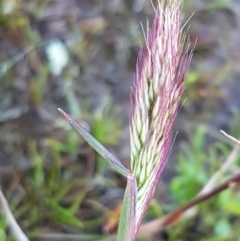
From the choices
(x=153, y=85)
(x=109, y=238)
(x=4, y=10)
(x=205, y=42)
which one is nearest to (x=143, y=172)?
(x=153, y=85)

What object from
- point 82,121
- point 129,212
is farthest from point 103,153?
point 82,121

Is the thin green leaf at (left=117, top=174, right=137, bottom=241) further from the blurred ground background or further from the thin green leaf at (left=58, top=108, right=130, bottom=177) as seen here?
the blurred ground background

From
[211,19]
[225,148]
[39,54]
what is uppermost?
[39,54]

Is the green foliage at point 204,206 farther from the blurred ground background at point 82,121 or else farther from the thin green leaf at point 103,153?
the thin green leaf at point 103,153

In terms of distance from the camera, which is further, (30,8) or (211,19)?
(211,19)

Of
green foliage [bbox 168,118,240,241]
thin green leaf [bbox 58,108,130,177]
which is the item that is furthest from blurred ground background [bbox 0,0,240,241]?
thin green leaf [bbox 58,108,130,177]

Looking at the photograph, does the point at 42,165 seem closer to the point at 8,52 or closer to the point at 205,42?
the point at 8,52

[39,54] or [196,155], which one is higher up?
[39,54]

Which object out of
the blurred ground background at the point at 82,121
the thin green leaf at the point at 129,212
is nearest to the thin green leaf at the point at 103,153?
the thin green leaf at the point at 129,212
